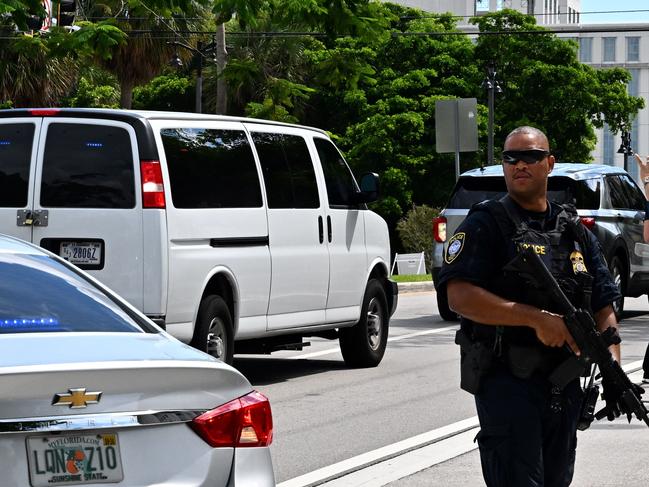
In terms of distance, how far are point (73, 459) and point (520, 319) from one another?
1.75m

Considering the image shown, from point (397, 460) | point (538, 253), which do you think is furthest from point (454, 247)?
point (397, 460)

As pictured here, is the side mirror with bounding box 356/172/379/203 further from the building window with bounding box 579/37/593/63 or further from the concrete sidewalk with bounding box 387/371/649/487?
the building window with bounding box 579/37/593/63

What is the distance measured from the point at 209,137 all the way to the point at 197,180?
494 millimetres

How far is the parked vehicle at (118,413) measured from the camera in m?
4.01

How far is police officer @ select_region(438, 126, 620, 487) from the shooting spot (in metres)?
5.13

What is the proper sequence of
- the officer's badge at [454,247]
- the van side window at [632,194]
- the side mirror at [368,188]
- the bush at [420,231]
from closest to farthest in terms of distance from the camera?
the officer's badge at [454,247] → the side mirror at [368,188] → the van side window at [632,194] → the bush at [420,231]

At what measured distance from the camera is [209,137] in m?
11.3

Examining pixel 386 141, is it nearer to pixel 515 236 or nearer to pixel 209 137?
pixel 209 137

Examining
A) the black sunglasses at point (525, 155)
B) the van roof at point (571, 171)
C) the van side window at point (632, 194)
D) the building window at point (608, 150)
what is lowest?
the building window at point (608, 150)

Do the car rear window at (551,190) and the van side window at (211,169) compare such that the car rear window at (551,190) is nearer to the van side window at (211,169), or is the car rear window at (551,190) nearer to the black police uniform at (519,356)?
the van side window at (211,169)

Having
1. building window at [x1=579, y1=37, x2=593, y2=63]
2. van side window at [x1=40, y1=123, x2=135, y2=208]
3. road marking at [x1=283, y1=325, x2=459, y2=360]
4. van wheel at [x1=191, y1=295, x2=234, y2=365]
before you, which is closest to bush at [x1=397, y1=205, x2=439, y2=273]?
road marking at [x1=283, y1=325, x2=459, y2=360]

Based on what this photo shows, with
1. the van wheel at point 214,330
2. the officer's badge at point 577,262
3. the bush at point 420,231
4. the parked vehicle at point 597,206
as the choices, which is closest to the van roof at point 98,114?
the van wheel at point 214,330

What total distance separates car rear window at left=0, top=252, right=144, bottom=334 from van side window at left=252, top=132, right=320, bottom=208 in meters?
6.54

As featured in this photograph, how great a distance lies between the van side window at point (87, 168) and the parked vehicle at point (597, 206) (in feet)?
26.1
